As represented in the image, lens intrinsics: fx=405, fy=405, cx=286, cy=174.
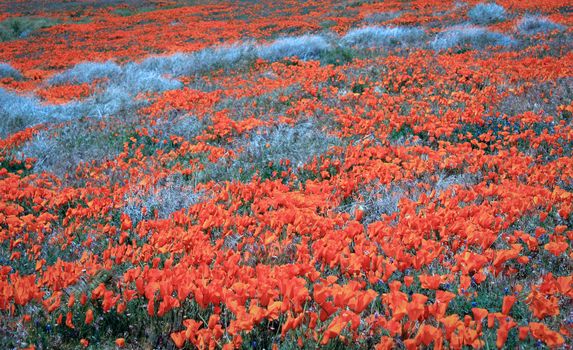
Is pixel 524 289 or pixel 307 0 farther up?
pixel 307 0

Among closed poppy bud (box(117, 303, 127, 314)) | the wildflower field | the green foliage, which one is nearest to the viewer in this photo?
the wildflower field

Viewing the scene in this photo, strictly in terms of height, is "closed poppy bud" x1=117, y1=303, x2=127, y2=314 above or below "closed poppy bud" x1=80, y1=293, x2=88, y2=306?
below

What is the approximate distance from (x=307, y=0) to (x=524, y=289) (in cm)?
3450

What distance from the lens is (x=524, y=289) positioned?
8.61 ft

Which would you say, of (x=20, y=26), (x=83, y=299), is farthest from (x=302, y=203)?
(x=20, y=26)

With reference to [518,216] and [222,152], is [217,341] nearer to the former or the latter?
[518,216]

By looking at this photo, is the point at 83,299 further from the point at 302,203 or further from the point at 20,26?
the point at 20,26

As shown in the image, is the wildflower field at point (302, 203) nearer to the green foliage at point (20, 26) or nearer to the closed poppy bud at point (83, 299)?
the closed poppy bud at point (83, 299)

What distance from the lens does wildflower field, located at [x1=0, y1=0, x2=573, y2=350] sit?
2.33 m

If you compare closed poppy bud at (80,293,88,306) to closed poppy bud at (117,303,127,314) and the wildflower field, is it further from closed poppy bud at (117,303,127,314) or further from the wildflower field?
closed poppy bud at (117,303,127,314)

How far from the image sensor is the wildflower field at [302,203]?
233 cm

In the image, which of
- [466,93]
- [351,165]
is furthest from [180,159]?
[466,93]

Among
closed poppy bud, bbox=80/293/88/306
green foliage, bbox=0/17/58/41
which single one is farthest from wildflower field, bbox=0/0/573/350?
green foliage, bbox=0/17/58/41

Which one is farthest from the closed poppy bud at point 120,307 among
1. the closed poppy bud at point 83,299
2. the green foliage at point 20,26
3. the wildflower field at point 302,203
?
the green foliage at point 20,26
